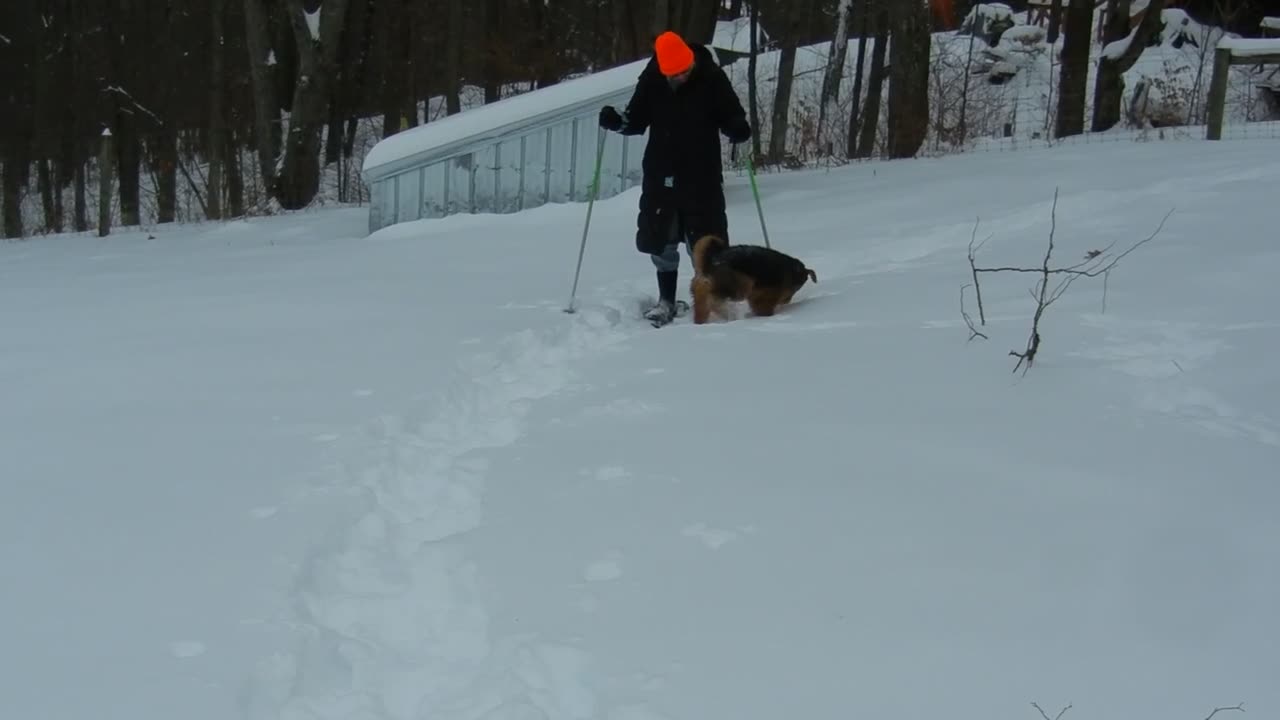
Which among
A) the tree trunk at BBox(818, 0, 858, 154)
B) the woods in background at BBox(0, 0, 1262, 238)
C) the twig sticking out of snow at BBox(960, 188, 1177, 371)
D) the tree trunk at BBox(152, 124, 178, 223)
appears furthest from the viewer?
the tree trunk at BBox(152, 124, 178, 223)

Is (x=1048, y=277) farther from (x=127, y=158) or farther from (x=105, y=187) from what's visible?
(x=127, y=158)

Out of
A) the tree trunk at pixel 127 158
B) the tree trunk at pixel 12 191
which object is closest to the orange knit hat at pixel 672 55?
the tree trunk at pixel 127 158

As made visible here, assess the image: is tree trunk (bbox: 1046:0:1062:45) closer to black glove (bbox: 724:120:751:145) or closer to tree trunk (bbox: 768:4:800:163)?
tree trunk (bbox: 768:4:800:163)

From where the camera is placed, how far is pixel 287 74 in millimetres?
21031

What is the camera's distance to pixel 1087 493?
132 inches

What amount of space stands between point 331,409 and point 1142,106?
611 inches

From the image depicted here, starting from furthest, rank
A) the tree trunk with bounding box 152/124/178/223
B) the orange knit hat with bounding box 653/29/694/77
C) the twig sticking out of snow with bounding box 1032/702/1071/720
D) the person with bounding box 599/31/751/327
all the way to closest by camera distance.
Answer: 1. the tree trunk with bounding box 152/124/178/223
2. the person with bounding box 599/31/751/327
3. the orange knit hat with bounding box 653/29/694/77
4. the twig sticking out of snow with bounding box 1032/702/1071/720


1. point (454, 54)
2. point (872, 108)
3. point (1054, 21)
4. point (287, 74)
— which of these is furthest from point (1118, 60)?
point (287, 74)

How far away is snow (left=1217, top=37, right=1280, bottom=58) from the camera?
33.8ft

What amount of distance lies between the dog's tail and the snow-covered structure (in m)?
4.62

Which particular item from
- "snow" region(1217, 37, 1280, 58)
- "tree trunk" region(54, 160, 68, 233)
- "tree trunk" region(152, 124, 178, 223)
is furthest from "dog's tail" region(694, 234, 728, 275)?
"tree trunk" region(54, 160, 68, 233)

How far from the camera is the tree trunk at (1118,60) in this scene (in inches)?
548

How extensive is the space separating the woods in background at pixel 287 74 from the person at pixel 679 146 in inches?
339

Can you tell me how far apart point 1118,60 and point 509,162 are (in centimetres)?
881
